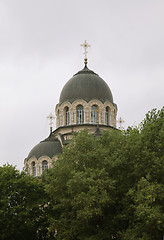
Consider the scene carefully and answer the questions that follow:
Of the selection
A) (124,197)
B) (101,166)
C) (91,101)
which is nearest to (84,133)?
(101,166)

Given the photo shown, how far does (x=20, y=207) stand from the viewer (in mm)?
35344

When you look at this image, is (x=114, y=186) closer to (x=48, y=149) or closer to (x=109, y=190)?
(x=109, y=190)

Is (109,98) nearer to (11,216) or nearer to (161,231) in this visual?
(11,216)

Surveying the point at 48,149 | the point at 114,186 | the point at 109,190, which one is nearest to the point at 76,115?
the point at 48,149

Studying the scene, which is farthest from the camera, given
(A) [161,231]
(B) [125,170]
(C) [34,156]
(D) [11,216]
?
(C) [34,156]

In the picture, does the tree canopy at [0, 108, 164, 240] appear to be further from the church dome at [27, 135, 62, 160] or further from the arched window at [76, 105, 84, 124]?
the arched window at [76, 105, 84, 124]

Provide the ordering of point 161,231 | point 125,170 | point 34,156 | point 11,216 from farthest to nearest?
point 34,156 → point 11,216 → point 125,170 → point 161,231

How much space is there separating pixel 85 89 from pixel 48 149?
839 centimetres

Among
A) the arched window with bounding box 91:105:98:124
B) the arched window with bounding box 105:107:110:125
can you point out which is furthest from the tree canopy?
the arched window with bounding box 105:107:110:125

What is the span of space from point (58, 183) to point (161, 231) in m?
7.94

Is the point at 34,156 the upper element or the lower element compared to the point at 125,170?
upper

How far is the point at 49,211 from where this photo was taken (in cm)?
3716

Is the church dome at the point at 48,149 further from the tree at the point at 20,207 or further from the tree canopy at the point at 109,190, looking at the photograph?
the tree canopy at the point at 109,190

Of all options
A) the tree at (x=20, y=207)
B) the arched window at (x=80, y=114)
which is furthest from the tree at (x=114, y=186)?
the arched window at (x=80, y=114)
